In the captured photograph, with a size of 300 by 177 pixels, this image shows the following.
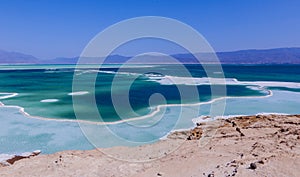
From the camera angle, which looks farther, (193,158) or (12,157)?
(12,157)

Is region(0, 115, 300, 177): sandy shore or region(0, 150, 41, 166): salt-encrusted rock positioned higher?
region(0, 115, 300, 177): sandy shore

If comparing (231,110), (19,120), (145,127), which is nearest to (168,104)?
(231,110)

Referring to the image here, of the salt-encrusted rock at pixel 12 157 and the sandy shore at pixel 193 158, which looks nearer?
the sandy shore at pixel 193 158

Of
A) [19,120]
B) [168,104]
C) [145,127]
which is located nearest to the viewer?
[145,127]

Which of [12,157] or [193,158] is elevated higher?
[193,158]

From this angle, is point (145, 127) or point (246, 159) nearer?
point (246, 159)

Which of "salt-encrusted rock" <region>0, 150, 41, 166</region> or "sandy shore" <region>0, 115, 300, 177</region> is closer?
"sandy shore" <region>0, 115, 300, 177</region>

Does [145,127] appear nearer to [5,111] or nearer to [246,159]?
Answer: [246,159]

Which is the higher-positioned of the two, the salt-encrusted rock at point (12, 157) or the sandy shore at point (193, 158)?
the sandy shore at point (193, 158)
